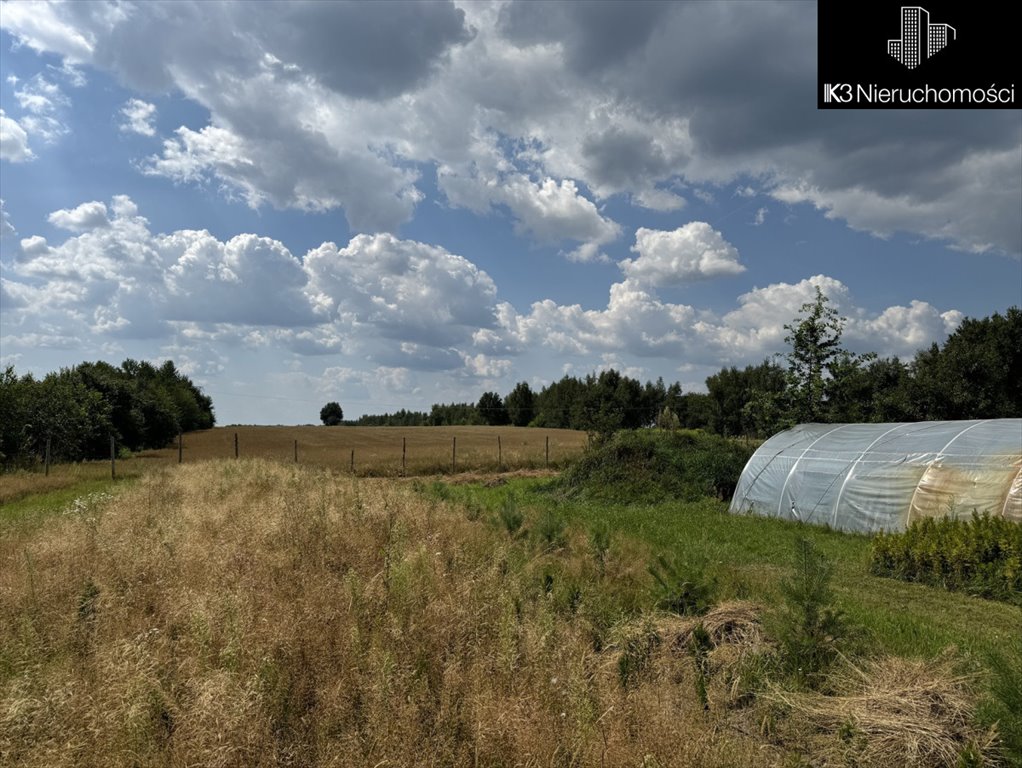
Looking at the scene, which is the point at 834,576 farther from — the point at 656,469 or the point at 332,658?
the point at 656,469

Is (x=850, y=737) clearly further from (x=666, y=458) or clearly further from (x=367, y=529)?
(x=666, y=458)

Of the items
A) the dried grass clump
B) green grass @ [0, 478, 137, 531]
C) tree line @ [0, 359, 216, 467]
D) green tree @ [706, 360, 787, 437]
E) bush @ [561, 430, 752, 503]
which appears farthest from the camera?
green tree @ [706, 360, 787, 437]

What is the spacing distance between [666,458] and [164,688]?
62.7 ft

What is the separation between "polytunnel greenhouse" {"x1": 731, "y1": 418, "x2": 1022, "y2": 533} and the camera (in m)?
13.0

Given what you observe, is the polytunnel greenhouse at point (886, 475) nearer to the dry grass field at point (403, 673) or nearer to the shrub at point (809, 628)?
the shrub at point (809, 628)

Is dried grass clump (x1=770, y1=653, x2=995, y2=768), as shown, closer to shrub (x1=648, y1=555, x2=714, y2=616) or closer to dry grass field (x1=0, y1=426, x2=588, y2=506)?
shrub (x1=648, y1=555, x2=714, y2=616)

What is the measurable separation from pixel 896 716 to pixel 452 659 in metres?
3.06

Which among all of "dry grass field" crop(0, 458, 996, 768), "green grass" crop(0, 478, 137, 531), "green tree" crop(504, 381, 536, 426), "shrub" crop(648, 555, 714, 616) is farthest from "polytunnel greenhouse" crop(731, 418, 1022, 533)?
"green tree" crop(504, 381, 536, 426)

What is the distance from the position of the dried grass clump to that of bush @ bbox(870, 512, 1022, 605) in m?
5.82

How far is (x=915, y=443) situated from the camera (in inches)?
595

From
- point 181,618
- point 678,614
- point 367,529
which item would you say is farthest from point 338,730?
point 367,529

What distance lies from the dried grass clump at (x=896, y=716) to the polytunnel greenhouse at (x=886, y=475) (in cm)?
888

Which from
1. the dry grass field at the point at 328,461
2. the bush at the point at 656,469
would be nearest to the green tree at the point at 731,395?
the dry grass field at the point at 328,461

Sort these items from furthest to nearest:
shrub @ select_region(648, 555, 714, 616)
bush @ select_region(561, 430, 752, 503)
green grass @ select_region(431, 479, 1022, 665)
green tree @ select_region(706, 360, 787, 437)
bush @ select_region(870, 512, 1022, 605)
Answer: green tree @ select_region(706, 360, 787, 437) → bush @ select_region(561, 430, 752, 503) → bush @ select_region(870, 512, 1022, 605) → green grass @ select_region(431, 479, 1022, 665) → shrub @ select_region(648, 555, 714, 616)
